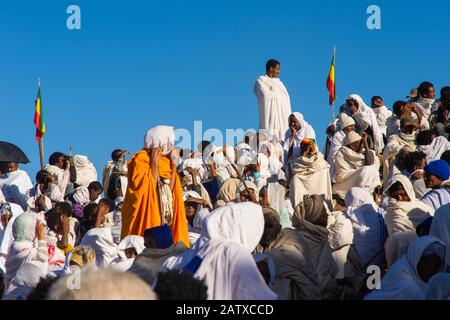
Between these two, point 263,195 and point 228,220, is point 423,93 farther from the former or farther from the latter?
point 228,220

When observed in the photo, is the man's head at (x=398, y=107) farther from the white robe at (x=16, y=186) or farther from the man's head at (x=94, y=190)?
the white robe at (x=16, y=186)

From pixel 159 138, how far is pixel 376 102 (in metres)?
9.35

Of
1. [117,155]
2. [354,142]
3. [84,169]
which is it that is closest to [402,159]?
[354,142]

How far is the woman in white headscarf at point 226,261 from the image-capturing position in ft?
18.9

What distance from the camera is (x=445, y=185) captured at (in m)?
10.3

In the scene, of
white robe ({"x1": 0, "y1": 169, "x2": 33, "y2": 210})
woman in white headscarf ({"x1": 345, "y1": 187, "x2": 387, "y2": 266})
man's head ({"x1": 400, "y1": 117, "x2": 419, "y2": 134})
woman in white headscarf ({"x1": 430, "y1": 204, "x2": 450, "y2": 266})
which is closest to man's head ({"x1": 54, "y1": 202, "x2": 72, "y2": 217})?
woman in white headscarf ({"x1": 345, "y1": 187, "x2": 387, "y2": 266})

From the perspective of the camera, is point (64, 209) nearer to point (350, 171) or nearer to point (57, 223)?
point (57, 223)

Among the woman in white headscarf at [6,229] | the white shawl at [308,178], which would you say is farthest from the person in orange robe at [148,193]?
the white shawl at [308,178]

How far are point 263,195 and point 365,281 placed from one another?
4.63 metres

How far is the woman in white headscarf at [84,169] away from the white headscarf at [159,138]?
676 cm

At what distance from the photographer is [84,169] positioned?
1836cm
